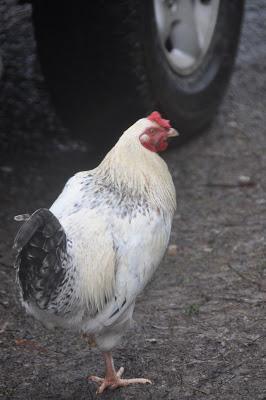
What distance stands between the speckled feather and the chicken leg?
0.48 ft

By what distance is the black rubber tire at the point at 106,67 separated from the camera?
5.30 meters

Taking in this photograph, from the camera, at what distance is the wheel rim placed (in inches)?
232

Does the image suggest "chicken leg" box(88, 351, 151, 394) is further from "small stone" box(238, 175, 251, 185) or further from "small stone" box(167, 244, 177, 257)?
"small stone" box(238, 175, 251, 185)

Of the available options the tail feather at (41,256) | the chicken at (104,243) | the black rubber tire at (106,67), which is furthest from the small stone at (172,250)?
the tail feather at (41,256)

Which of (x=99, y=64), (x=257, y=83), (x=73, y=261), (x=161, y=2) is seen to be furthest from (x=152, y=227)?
(x=257, y=83)

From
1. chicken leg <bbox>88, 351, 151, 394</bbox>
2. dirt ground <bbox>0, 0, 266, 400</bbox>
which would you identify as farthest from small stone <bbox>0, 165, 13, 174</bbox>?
chicken leg <bbox>88, 351, 151, 394</bbox>

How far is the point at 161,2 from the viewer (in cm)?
573

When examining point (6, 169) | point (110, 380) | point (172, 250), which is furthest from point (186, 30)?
point (110, 380)

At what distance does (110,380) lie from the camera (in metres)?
3.98

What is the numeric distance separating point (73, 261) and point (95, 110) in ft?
7.47

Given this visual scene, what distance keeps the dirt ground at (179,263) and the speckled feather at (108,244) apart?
410 mm

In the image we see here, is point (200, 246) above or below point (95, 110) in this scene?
below

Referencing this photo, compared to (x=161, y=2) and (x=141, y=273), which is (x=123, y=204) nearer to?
(x=141, y=273)

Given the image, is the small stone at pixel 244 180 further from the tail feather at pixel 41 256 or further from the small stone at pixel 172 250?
the tail feather at pixel 41 256
